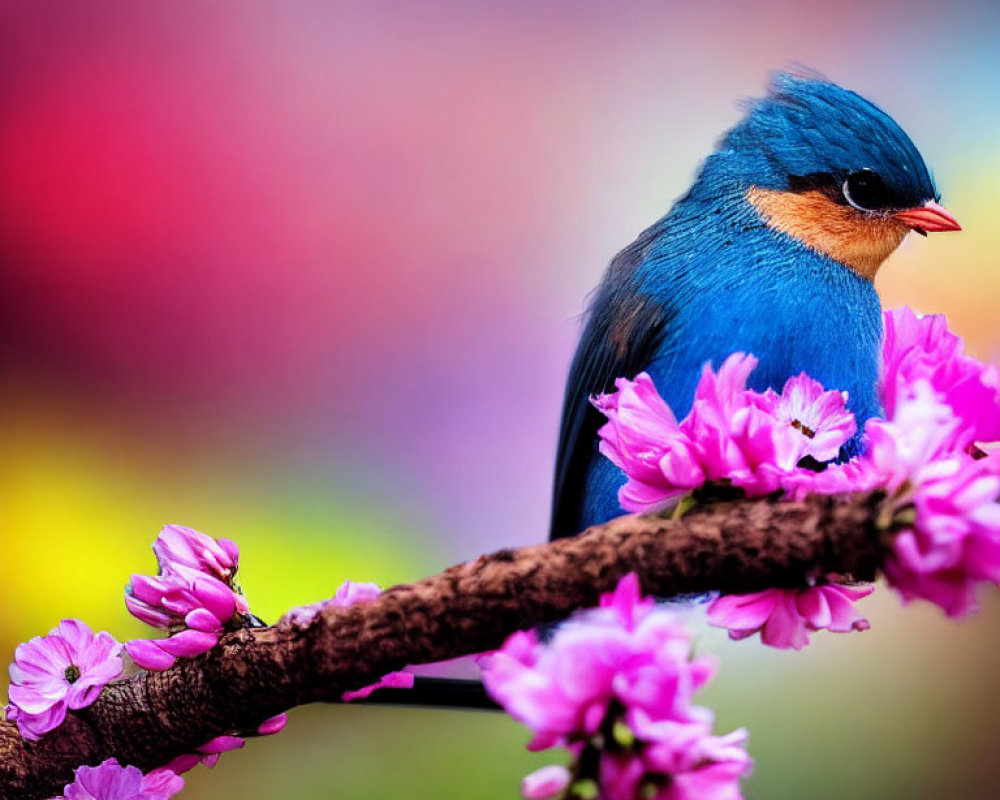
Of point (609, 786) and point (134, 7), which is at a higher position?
point (134, 7)

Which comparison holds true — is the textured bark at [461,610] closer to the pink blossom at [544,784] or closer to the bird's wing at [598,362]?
the pink blossom at [544,784]

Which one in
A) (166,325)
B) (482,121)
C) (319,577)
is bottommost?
(319,577)

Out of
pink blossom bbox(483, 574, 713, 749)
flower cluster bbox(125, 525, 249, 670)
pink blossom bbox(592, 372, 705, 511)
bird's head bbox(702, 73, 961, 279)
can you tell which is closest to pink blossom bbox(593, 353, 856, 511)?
pink blossom bbox(592, 372, 705, 511)

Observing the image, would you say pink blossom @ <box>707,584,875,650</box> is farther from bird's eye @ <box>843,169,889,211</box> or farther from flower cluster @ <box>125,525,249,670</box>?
bird's eye @ <box>843,169,889,211</box>

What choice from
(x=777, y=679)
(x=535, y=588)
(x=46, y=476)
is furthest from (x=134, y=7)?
(x=777, y=679)

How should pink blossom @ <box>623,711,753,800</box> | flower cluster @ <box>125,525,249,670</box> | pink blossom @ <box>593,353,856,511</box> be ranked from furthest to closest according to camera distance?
1. flower cluster @ <box>125,525,249,670</box>
2. pink blossom @ <box>593,353,856,511</box>
3. pink blossom @ <box>623,711,753,800</box>

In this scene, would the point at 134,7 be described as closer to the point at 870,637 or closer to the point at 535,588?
the point at 535,588
